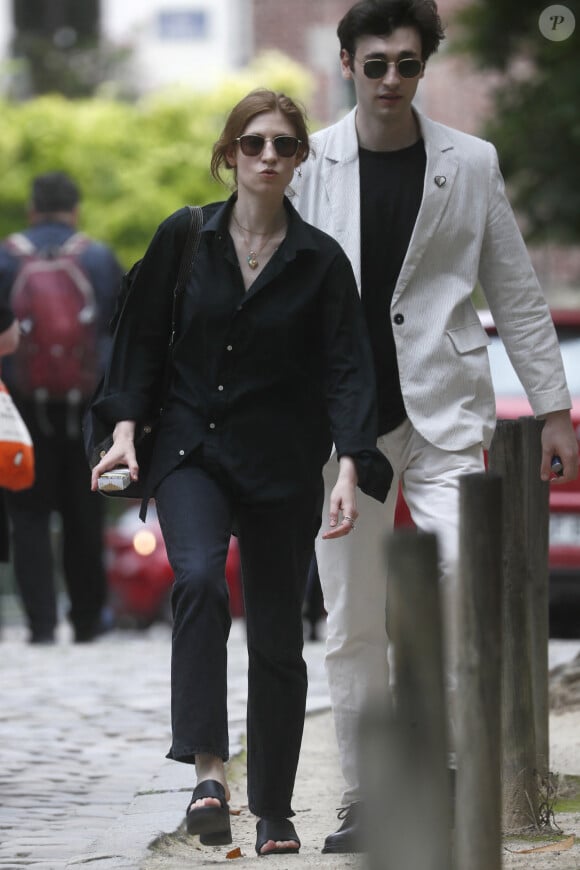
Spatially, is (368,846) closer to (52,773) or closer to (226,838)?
(226,838)

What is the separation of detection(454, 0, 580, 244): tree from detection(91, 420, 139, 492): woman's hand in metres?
8.88

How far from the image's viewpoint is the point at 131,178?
3134 centimetres

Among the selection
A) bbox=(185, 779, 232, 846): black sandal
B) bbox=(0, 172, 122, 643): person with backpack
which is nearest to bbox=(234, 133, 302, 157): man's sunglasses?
bbox=(185, 779, 232, 846): black sandal

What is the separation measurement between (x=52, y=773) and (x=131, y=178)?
84.8ft

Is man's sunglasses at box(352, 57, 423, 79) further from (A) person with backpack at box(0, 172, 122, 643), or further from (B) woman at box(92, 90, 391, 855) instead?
(A) person with backpack at box(0, 172, 122, 643)

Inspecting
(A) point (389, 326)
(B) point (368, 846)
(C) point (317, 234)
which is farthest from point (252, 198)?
(B) point (368, 846)

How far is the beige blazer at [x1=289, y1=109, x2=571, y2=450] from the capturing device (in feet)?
15.7

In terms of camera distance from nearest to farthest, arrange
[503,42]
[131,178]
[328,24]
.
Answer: [503,42] → [131,178] → [328,24]

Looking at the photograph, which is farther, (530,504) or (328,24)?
(328,24)

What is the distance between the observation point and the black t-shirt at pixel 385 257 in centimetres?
484

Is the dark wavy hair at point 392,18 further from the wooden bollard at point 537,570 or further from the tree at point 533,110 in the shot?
the tree at point 533,110

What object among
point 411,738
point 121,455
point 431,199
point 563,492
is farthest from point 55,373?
point 411,738

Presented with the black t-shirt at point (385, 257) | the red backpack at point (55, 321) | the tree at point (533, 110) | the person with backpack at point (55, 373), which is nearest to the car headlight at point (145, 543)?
the tree at point (533, 110)

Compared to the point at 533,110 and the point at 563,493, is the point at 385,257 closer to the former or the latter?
the point at 563,493
